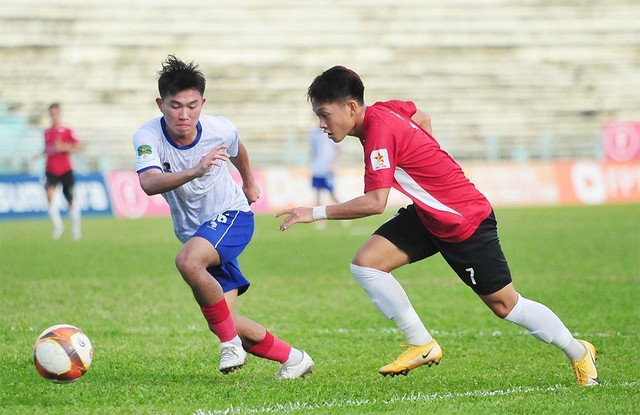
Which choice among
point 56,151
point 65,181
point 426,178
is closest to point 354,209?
point 426,178

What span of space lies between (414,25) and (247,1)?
602 centimetres

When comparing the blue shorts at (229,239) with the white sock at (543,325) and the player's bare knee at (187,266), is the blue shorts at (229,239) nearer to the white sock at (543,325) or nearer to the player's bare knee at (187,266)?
the player's bare knee at (187,266)

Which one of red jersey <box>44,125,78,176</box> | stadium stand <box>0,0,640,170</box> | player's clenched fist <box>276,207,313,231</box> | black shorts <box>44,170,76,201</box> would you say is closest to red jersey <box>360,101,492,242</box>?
player's clenched fist <box>276,207,313,231</box>

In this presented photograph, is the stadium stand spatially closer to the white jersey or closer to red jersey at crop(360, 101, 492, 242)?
the white jersey

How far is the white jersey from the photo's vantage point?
22.2ft

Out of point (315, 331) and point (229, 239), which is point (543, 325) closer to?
point (229, 239)

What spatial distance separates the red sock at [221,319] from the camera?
6.75m

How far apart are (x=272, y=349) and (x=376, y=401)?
1.13 metres

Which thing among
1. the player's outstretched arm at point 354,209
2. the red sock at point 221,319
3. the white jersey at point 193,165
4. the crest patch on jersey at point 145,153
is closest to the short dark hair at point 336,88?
the player's outstretched arm at point 354,209

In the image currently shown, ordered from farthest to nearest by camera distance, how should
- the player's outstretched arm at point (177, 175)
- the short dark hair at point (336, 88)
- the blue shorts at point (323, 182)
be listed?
the blue shorts at point (323, 182) < the short dark hair at point (336, 88) < the player's outstretched arm at point (177, 175)

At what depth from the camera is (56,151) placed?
67.3ft

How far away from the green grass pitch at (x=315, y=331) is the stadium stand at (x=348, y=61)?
15896 mm

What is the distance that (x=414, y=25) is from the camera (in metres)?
38.4

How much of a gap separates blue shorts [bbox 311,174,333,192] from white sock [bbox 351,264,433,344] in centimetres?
1714
